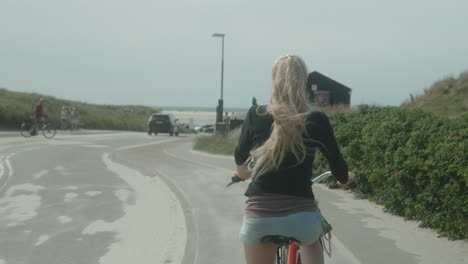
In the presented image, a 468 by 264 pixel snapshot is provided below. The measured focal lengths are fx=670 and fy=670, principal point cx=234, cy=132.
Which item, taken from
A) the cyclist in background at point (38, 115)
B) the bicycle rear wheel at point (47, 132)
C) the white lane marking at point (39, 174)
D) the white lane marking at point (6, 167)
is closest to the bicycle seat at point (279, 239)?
the white lane marking at point (6, 167)

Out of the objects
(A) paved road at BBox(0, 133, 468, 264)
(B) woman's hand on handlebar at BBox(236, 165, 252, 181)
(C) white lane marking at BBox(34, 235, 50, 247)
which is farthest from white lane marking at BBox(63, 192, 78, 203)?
(B) woman's hand on handlebar at BBox(236, 165, 252, 181)

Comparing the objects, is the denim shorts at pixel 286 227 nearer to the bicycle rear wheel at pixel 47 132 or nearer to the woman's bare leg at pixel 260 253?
the woman's bare leg at pixel 260 253

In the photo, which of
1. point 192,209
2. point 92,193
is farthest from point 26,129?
Answer: point 192,209

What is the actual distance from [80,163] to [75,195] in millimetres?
6095

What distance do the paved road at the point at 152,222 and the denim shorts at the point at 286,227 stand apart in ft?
11.7

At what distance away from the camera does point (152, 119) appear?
4378cm

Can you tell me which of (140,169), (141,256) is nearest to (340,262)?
(141,256)

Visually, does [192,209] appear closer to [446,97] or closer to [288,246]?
[288,246]

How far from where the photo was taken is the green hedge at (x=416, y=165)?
7.24 metres

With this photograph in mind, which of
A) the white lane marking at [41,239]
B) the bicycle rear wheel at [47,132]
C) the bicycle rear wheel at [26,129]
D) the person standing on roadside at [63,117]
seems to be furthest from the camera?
the person standing on roadside at [63,117]

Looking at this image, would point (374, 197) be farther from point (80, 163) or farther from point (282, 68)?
point (80, 163)

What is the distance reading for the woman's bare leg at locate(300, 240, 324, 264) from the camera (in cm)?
363

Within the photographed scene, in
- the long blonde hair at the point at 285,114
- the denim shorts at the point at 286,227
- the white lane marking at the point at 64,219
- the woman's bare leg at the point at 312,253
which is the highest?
the long blonde hair at the point at 285,114

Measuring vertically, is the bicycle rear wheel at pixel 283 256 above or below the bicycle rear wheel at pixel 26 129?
above
